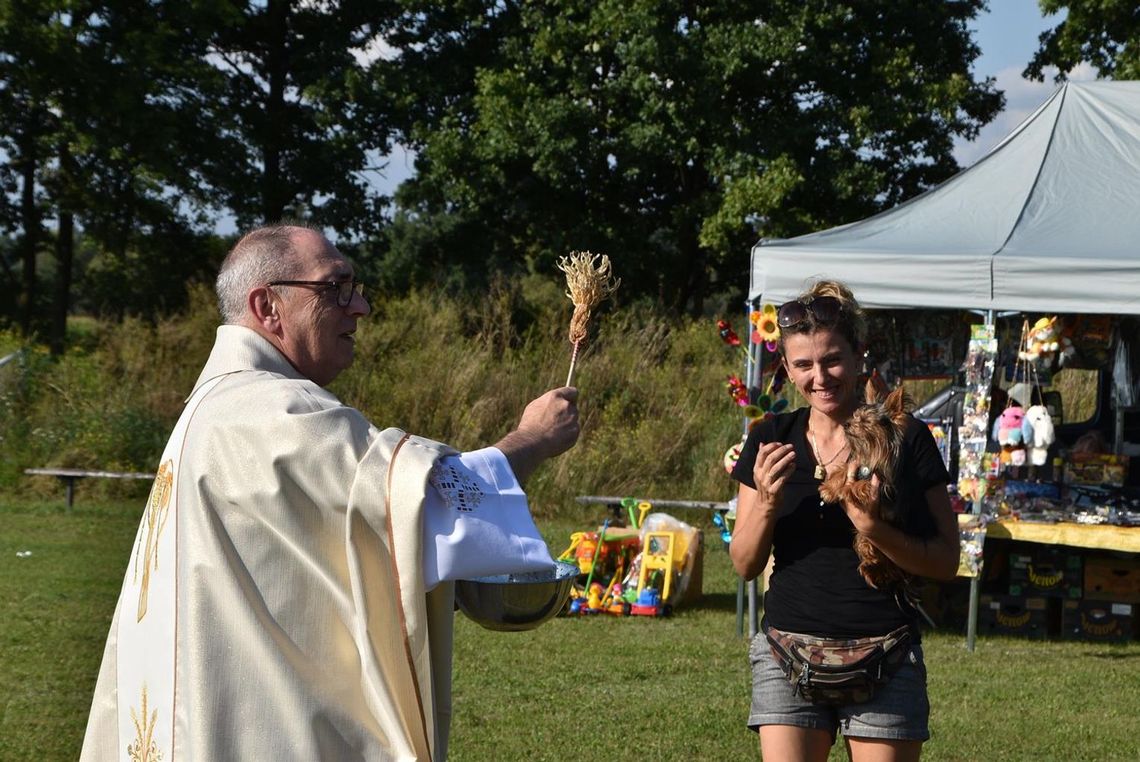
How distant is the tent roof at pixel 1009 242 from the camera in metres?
8.27

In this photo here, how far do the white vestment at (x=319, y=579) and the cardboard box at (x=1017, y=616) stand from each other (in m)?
7.82

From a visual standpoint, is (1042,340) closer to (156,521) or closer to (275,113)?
(156,521)

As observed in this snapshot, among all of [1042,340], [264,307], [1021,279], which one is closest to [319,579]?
[264,307]

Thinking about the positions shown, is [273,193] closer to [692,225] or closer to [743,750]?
[692,225]

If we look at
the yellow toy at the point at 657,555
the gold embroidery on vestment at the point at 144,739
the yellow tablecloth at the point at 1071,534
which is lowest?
the yellow toy at the point at 657,555

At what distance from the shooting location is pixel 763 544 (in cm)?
335

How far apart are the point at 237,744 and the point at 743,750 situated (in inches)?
169

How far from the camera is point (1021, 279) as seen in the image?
834 centimetres

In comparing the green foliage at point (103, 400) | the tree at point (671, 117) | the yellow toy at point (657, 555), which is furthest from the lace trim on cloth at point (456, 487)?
the tree at point (671, 117)

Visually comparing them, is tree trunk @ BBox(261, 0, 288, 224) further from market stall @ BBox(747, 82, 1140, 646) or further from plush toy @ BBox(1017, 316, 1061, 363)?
plush toy @ BBox(1017, 316, 1061, 363)

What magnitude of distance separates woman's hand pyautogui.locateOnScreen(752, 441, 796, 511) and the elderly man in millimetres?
927

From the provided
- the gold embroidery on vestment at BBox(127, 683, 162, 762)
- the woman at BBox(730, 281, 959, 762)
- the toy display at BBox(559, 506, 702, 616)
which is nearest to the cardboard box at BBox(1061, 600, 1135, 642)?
the toy display at BBox(559, 506, 702, 616)

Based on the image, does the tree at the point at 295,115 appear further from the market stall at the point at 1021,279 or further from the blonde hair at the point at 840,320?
the blonde hair at the point at 840,320

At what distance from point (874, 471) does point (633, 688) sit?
4.60 meters
